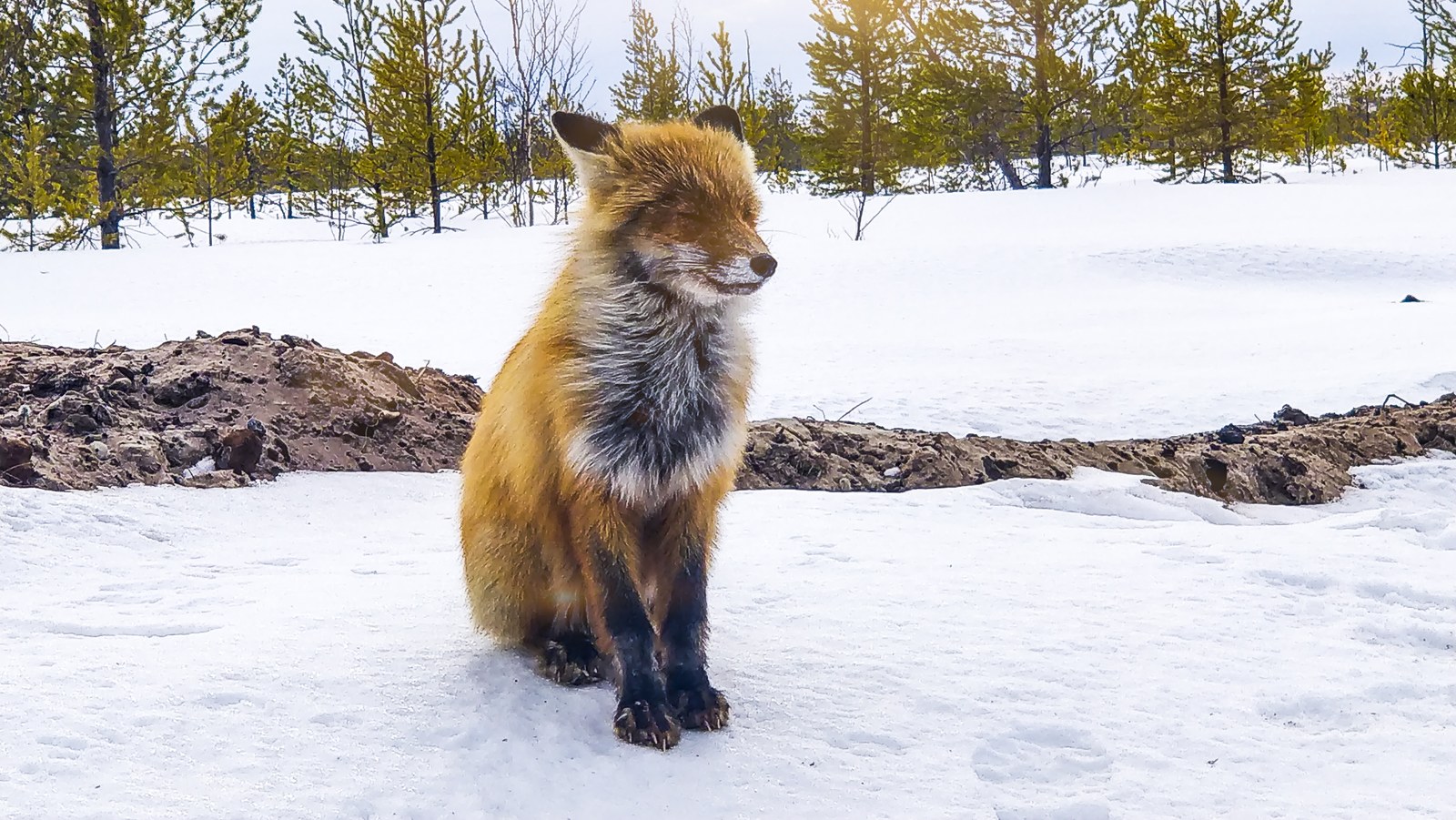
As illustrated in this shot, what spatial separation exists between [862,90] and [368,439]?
26.5m

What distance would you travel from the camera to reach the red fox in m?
2.83

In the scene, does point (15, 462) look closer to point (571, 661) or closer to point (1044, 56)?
point (571, 661)

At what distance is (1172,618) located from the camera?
12.7ft

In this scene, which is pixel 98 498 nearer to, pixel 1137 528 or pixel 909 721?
pixel 909 721

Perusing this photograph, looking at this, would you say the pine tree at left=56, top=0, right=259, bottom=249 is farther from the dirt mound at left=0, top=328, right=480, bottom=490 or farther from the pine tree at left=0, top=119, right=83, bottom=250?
the dirt mound at left=0, top=328, right=480, bottom=490

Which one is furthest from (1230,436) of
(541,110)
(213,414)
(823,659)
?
(541,110)

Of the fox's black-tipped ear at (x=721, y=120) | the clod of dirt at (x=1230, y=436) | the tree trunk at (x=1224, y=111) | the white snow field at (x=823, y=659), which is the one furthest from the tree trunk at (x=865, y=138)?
the fox's black-tipped ear at (x=721, y=120)

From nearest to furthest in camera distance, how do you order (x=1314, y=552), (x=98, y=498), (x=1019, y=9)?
(x=1314, y=552) → (x=98, y=498) → (x=1019, y=9)

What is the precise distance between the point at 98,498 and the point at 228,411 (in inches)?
57.4

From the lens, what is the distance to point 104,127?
22844 mm

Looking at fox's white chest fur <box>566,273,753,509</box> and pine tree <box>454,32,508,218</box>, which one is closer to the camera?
fox's white chest fur <box>566,273,753,509</box>

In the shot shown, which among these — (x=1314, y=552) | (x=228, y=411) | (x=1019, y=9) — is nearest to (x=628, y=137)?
(x=1314, y=552)

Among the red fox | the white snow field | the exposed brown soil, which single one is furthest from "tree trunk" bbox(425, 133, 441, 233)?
the red fox

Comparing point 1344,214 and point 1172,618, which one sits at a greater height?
point 1344,214
